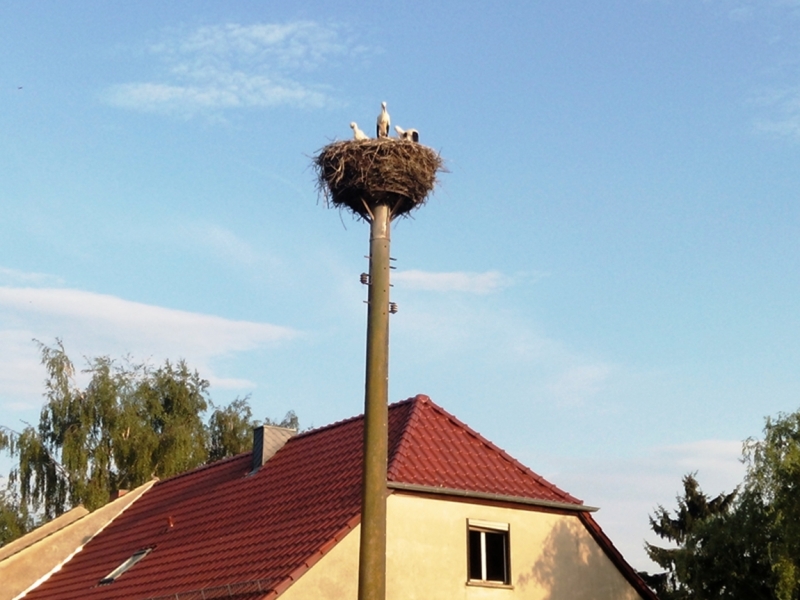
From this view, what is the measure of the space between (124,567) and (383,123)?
11825 millimetres

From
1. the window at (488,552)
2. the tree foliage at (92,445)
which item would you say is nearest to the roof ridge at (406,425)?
the window at (488,552)

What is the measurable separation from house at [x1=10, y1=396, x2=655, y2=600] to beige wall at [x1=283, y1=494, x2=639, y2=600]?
0.05 feet

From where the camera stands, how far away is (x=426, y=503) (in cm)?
1616

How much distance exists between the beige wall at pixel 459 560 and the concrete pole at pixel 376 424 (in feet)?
20.3

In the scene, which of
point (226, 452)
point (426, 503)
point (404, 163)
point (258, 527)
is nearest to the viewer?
point (404, 163)

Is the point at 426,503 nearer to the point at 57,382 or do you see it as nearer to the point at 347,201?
the point at 347,201

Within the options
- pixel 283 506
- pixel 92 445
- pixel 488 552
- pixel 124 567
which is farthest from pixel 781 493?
pixel 92 445

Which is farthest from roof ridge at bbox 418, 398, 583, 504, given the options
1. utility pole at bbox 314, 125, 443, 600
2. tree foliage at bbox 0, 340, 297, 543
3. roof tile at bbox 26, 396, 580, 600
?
tree foliage at bbox 0, 340, 297, 543

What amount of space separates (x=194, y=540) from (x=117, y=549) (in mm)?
3621

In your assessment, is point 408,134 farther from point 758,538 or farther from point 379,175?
point 758,538

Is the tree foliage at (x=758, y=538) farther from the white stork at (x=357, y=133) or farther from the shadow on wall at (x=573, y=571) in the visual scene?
the white stork at (x=357, y=133)

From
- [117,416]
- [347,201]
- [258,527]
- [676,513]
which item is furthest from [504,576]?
[676,513]

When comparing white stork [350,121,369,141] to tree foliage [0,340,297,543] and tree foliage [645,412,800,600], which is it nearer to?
tree foliage [645,412,800,600]

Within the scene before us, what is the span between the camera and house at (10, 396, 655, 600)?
15.4 meters
